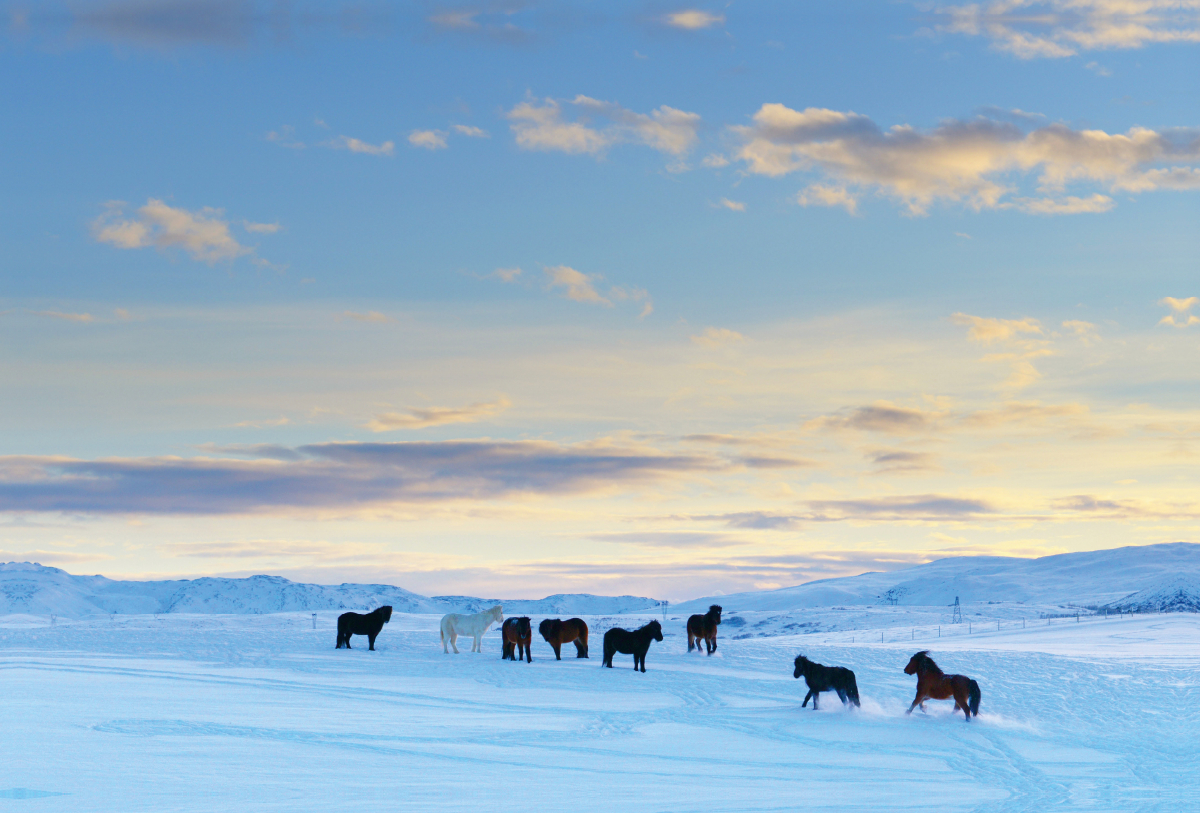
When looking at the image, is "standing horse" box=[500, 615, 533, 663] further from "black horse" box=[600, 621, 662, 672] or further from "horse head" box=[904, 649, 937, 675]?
"horse head" box=[904, 649, 937, 675]

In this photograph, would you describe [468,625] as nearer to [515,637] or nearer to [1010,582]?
[515,637]

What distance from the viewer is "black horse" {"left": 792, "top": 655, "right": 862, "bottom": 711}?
18828mm

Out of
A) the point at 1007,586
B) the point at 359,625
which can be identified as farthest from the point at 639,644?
the point at 1007,586

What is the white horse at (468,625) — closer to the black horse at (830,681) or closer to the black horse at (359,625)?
the black horse at (359,625)

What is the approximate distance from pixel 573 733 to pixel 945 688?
659 cm

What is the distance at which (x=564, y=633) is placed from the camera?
26.6m

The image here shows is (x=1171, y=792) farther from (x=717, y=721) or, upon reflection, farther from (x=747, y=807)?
(x=717, y=721)

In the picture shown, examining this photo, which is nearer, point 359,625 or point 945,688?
point 945,688

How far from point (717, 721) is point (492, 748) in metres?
4.68

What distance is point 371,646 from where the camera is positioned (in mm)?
28344

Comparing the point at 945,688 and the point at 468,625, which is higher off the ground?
the point at 468,625

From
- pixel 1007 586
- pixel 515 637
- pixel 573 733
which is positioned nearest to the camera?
pixel 573 733

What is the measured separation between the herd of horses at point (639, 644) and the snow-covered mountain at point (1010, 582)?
3058 inches

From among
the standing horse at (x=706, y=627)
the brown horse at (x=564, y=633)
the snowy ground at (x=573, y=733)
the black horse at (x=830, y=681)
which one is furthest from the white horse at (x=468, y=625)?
the black horse at (x=830, y=681)
